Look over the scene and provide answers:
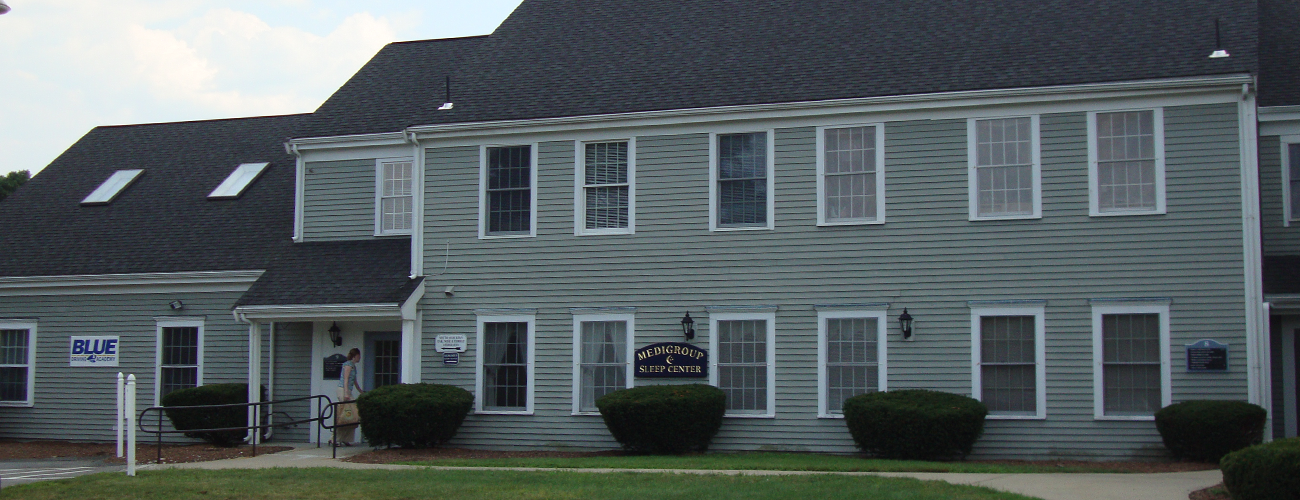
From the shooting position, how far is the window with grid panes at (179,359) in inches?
820

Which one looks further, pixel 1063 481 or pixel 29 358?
pixel 29 358

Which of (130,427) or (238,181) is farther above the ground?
(238,181)

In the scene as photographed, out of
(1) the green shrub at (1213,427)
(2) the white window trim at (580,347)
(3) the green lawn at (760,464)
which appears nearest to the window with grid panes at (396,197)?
(2) the white window trim at (580,347)

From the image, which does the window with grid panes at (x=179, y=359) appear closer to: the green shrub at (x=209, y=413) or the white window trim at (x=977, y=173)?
the green shrub at (x=209, y=413)

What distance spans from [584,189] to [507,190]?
129 cm

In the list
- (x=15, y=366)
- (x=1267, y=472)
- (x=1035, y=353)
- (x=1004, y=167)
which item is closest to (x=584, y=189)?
(x=1004, y=167)

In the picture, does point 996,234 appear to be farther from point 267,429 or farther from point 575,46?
point 267,429

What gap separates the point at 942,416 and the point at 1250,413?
12.1 ft

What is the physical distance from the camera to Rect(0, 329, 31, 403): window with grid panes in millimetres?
21656

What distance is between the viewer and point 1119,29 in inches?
671

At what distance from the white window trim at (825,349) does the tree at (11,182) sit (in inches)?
1567

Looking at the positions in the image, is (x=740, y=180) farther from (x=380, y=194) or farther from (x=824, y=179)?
A: (x=380, y=194)

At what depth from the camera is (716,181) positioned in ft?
57.2

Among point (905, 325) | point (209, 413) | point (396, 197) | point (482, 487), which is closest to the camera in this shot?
point (482, 487)
